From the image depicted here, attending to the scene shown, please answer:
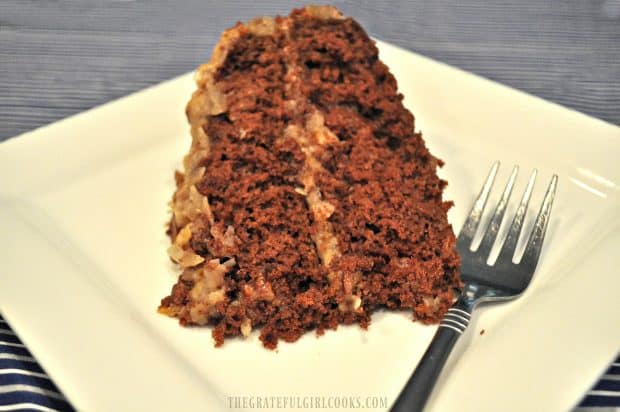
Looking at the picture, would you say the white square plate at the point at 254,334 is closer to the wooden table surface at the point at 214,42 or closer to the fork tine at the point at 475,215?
the fork tine at the point at 475,215

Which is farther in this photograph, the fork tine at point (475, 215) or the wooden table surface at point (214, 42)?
the wooden table surface at point (214, 42)

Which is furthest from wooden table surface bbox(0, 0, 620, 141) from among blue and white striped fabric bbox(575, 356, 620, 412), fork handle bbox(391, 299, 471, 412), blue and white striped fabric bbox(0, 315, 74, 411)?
fork handle bbox(391, 299, 471, 412)

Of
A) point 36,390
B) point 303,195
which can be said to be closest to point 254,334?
point 303,195

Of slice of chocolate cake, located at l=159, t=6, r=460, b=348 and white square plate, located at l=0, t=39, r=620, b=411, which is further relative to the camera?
slice of chocolate cake, located at l=159, t=6, r=460, b=348

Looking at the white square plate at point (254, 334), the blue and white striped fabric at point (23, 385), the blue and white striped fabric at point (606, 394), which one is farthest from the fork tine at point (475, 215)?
the blue and white striped fabric at point (23, 385)

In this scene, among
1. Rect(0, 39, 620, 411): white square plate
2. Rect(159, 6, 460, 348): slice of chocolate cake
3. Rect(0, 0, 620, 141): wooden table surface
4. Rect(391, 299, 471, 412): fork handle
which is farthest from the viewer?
Rect(0, 0, 620, 141): wooden table surface

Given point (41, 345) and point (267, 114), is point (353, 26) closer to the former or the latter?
point (267, 114)

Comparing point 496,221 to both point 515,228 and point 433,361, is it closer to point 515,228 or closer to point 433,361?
point 515,228

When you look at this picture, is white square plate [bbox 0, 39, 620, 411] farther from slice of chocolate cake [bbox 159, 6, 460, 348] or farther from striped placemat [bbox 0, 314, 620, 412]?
striped placemat [bbox 0, 314, 620, 412]
